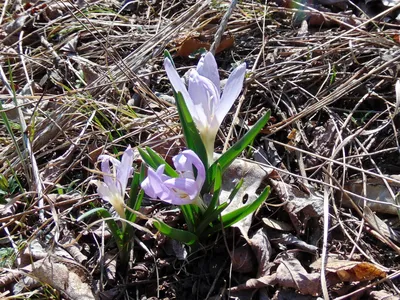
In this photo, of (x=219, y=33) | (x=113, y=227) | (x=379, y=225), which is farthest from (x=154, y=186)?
(x=219, y=33)

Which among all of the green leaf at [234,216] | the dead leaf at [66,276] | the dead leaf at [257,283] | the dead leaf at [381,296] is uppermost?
the green leaf at [234,216]

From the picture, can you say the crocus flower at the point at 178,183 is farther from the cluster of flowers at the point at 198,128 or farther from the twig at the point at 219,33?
the twig at the point at 219,33

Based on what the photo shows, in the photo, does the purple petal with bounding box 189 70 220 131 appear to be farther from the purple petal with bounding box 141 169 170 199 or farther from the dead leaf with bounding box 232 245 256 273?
the dead leaf with bounding box 232 245 256 273

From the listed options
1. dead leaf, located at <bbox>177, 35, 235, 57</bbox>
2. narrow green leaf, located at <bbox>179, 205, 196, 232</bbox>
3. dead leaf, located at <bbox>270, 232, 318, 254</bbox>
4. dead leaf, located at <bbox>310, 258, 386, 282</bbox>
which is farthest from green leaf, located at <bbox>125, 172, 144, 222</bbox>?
dead leaf, located at <bbox>177, 35, 235, 57</bbox>

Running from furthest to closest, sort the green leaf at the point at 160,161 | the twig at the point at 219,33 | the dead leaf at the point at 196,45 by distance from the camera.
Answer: the dead leaf at the point at 196,45, the twig at the point at 219,33, the green leaf at the point at 160,161

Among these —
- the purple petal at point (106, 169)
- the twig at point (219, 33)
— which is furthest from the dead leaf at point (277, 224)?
the twig at point (219, 33)

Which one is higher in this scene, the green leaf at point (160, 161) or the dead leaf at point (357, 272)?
the green leaf at point (160, 161)

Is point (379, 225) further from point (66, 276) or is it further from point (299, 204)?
point (66, 276)
